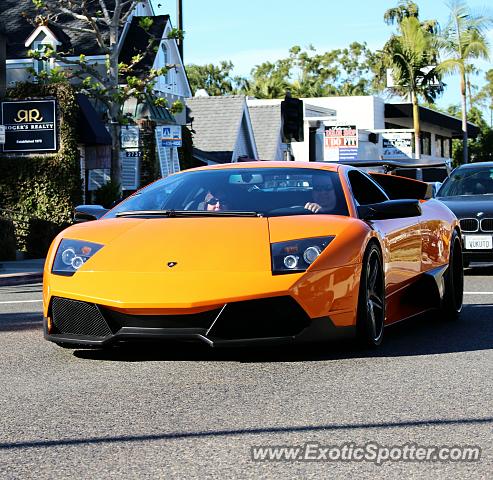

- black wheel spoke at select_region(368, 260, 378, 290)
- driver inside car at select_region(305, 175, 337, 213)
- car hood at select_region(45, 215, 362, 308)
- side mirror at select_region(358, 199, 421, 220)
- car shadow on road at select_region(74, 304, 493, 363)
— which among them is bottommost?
car shadow on road at select_region(74, 304, 493, 363)

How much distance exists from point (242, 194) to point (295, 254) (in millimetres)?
1310

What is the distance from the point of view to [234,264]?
758cm

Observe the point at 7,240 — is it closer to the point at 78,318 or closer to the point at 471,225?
the point at 471,225

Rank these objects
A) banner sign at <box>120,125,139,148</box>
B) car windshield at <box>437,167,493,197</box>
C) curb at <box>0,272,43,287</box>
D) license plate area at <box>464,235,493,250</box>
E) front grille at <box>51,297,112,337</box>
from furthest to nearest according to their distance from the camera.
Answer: banner sign at <box>120,125,139,148</box> → curb at <box>0,272,43,287</box> → car windshield at <box>437,167,493,197</box> → license plate area at <box>464,235,493,250</box> → front grille at <box>51,297,112,337</box>

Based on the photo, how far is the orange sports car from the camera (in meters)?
7.45

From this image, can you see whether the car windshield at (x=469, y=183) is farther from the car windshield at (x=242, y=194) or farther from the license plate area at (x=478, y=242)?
the car windshield at (x=242, y=194)

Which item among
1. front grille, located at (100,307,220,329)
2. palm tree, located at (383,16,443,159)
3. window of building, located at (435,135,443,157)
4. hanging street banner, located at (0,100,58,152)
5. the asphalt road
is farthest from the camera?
window of building, located at (435,135,443,157)

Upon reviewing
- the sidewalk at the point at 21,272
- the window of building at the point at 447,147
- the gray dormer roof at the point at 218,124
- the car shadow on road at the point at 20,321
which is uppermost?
the gray dormer roof at the point at 218,124

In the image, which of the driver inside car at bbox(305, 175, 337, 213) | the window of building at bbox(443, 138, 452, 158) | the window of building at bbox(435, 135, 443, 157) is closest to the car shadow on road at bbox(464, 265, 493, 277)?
the driver inside car at bbox(305, 175, 337, 213)

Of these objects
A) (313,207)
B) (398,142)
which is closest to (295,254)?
(313,207)

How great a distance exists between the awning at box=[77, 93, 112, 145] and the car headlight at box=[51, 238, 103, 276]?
24.1 m

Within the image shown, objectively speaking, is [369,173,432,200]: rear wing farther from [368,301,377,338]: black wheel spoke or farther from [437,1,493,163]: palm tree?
[437,1,493,163]: palm tree

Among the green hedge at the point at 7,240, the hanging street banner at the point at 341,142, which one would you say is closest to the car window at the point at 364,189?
the green hedge at the point at 7,240

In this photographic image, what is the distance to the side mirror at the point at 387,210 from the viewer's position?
8617mm
